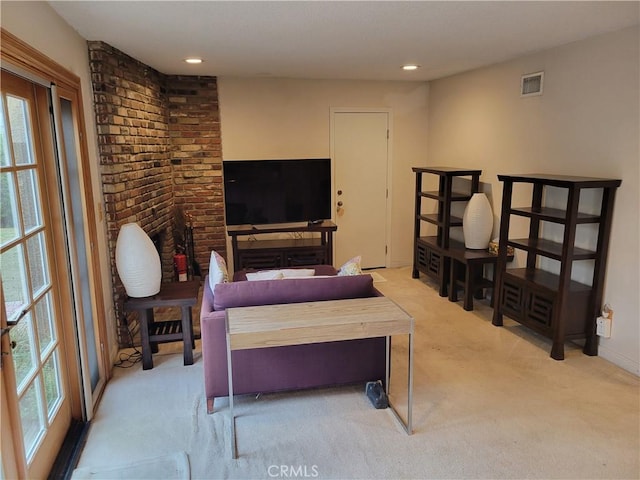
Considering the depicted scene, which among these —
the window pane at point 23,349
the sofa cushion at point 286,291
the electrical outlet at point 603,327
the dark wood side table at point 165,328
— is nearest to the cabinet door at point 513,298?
the electrical outlet at point 603,327

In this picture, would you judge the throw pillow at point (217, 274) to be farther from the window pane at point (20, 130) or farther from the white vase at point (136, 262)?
the window pane at point (20, 130)

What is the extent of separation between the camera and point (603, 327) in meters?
3.33

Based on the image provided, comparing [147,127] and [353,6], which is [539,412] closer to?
[353,6]

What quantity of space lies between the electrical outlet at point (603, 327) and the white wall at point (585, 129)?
43 mm

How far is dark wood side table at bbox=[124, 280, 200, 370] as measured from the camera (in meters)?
3.17

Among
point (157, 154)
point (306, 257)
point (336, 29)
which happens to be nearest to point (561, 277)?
point (336, 29)

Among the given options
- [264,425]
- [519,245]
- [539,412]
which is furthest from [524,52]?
[264,425]

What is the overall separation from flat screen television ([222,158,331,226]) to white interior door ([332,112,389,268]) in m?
0.44

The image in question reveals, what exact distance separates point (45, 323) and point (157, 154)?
2.50 metres

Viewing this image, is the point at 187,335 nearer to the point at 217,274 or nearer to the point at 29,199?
the point at 217,274

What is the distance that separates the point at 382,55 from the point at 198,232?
109 inches

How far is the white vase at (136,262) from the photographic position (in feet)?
10.3

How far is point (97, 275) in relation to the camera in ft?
9.89

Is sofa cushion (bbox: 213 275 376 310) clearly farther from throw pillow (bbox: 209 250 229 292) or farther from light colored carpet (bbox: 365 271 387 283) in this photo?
light colored carpet (bbox: 365 271 387 283)
